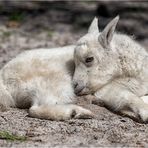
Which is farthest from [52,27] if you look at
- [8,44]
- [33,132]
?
[33,132]

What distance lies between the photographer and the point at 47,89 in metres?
7.16

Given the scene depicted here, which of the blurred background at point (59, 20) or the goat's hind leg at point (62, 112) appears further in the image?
the blurred background at point (59, 20)

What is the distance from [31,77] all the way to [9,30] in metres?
6.14

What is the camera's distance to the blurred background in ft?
41.8

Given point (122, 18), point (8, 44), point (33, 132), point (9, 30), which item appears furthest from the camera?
point (122, 18)

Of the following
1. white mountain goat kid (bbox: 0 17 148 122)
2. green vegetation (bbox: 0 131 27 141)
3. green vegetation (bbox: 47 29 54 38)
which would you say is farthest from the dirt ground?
green vegetation (bbox: 47 29 54 38)

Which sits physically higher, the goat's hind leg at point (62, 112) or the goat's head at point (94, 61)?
the goat's head at point (94, 61)

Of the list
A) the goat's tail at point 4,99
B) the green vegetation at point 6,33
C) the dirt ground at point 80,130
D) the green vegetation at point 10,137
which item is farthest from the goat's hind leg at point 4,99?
the green vegetation at point 6,33

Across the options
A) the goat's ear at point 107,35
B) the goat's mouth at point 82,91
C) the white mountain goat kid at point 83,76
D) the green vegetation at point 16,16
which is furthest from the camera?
the green vegetation at point 16,16

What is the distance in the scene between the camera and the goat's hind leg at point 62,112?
6902 mm

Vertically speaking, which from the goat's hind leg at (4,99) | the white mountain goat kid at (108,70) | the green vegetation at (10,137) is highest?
the white mountain goat kid at (108,70)

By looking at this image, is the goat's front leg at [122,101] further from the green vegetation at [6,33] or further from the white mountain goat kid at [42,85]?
the green vegetation at [6,33]

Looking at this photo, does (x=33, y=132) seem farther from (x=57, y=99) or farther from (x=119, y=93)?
(x=119, y=93)

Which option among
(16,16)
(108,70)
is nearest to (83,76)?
(108,70)
